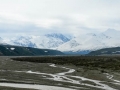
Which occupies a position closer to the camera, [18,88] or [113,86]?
[18,88]

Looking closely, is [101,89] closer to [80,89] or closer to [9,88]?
[80,89]

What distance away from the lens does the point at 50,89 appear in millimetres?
39094

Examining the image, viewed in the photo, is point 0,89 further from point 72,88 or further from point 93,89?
point 93,89

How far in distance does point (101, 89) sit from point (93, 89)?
1197 mm

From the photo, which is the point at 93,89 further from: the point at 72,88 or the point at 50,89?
the point at 50,89

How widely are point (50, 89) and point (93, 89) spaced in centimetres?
622

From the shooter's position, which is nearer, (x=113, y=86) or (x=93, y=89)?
(x=93, y=89)

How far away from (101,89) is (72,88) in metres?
4.22

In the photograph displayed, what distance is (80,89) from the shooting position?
39.5 m

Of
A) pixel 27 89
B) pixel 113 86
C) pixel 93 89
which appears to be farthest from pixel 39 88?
pixel 113 86

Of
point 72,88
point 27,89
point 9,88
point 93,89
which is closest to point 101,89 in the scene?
point 93,89

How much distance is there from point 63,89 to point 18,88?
21.6 ft

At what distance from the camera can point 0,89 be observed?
3834 cm

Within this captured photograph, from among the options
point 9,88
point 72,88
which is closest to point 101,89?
point 72,88
